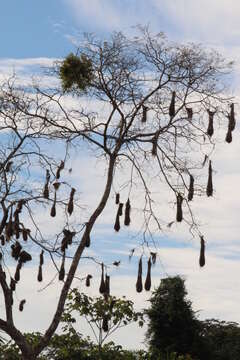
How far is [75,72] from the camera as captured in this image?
2042 centimetres

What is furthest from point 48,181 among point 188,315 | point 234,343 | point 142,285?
point 234,343

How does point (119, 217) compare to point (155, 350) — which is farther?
point (155, 350)

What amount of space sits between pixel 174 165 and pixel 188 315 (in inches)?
416

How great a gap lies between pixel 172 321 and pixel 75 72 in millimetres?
12542

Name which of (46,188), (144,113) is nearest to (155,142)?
(144,113)

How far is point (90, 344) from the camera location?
89.2 ft

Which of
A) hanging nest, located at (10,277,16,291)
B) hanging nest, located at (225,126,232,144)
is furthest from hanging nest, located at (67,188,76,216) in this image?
hanging nest, located at (225,126,232,144)

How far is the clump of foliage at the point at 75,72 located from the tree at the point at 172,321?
11236mm

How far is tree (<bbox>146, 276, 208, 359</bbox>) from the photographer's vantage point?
1117 inches

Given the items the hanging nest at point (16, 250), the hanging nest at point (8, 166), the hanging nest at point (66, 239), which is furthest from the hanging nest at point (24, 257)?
the hanging nest at point (8, 166)

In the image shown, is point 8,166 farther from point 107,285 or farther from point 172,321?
point 172,321

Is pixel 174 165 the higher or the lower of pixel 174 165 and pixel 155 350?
the higher

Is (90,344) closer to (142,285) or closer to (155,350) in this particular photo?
(155,350)

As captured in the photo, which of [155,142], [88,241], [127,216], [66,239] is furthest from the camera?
[155,142]
